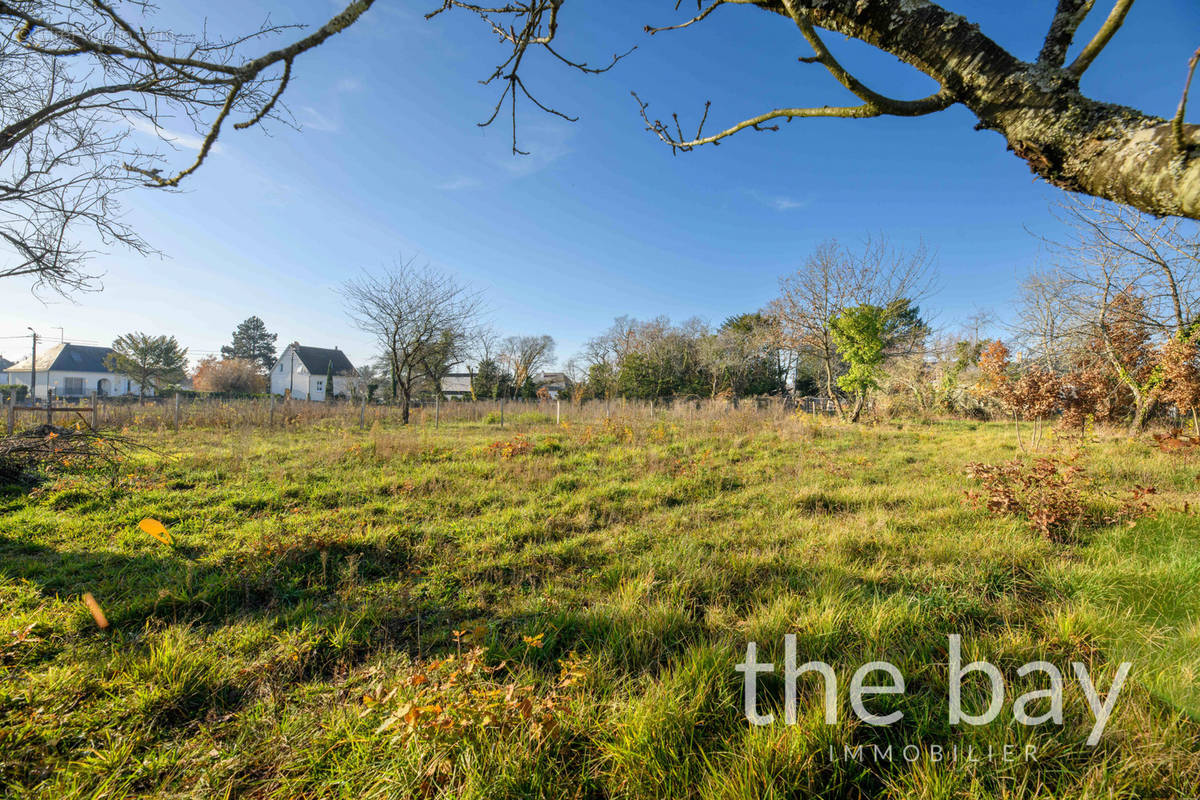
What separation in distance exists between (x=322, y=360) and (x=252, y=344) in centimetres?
1923

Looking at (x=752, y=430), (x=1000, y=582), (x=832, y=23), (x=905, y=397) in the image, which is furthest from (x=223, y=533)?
(x=905, y=397)

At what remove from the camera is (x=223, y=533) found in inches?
180

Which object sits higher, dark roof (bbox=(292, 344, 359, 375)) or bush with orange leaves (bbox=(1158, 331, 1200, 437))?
dark roof (bbox=(292, 344, 359, 375))

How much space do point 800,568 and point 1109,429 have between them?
1357cm

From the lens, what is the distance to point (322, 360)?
43.4 meters

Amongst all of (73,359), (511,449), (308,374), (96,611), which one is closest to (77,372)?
(73,359)

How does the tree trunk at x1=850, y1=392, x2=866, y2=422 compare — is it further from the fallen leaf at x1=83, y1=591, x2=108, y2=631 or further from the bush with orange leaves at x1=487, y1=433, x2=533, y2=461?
the fallen leaf at x1=83, y1=591, x2=108, y2=631

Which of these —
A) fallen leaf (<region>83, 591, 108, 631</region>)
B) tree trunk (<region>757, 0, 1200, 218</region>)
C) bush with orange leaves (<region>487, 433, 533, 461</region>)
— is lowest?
Result: fallen leaf (<region>83, 591, 108, 631</region>)

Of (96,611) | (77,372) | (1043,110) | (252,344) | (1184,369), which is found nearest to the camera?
(1043,110)

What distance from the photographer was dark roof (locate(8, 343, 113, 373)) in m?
41.9

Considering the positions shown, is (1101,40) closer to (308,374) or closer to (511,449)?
(511,449)

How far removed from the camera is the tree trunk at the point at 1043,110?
0.77 m

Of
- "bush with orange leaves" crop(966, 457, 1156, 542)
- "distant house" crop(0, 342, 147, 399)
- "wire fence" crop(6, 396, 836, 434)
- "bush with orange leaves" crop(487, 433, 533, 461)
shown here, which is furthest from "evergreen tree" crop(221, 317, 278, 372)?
"bush with orange leaves" crop(966, 457, 1156, 542)

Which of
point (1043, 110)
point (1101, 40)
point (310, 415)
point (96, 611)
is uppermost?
point (1101, 40)
